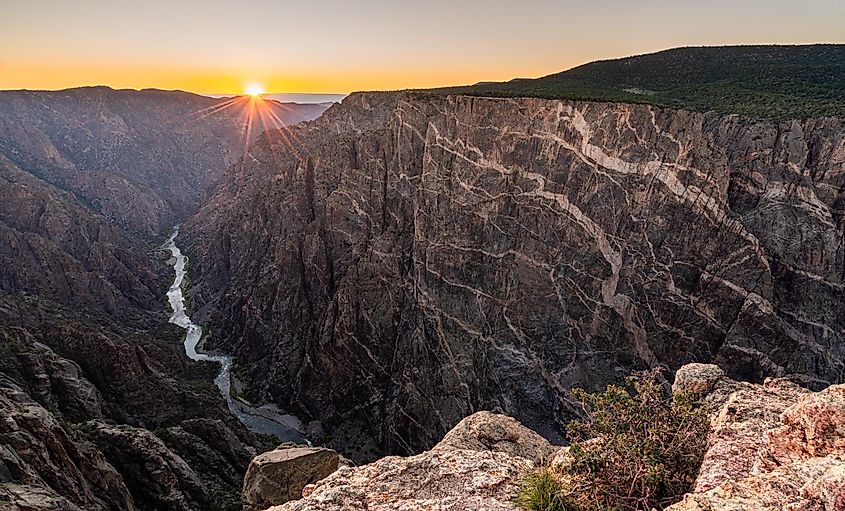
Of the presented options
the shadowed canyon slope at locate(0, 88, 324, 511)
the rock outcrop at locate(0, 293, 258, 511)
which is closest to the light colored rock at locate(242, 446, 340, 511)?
the rock outcrop at locate(0, 293, 258, 511)

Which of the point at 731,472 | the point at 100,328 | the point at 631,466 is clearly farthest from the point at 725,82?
the point at 100,328

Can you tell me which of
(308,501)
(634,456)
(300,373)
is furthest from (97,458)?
(300,373)

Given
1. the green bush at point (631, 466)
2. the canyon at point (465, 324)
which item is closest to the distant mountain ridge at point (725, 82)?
the canyon at point (465, 324)

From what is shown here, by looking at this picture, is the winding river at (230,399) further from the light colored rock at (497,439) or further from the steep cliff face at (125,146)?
the steep cliff face at (125,146)

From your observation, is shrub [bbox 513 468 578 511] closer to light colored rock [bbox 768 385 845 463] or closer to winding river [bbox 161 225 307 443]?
light colored rock [bbox 768 385 845 463]

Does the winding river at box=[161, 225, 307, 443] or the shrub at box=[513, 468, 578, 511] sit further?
the winding river at box=[161, 225, 307, 443]

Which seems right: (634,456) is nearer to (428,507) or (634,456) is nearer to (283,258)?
(428,507)
